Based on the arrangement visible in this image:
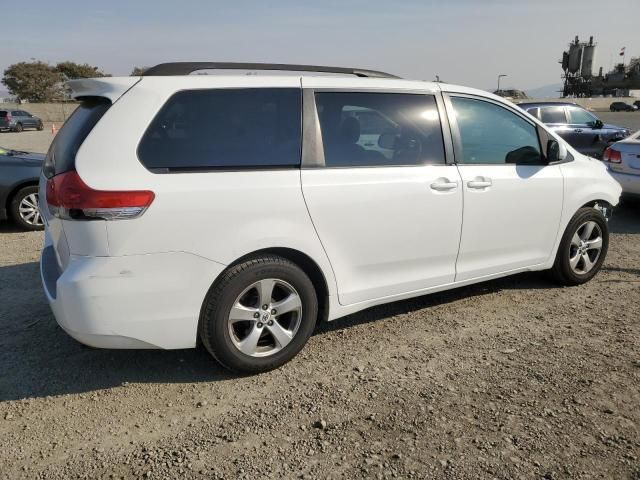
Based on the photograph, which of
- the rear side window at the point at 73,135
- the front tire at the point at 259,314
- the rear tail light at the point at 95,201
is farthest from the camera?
the front tire at the point at 259,314

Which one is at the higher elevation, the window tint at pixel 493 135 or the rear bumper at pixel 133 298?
the window tint at pixel 493 135

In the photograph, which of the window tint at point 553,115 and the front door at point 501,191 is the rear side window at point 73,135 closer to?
the front door at point 501,191

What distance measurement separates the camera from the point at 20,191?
22.8 feet

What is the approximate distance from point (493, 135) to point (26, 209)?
19.7 feet

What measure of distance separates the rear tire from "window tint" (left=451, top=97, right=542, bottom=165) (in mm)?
5661

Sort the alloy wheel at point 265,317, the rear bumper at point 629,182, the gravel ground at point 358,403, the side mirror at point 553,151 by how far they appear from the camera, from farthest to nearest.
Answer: the rear bumper at point 629,182 < the side mirror at point 553,151 < the alloy wheel at point 265,317 < the gravel ground at point 358,403

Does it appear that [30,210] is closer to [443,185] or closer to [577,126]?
[443,185]

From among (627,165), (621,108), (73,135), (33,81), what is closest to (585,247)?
(627,165)

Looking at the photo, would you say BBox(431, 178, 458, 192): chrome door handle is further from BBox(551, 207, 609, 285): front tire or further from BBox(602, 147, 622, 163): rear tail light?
BBox(602, 147, 622, 163): rear tail light

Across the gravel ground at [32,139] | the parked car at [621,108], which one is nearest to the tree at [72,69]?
the gravel ground at [32,139]

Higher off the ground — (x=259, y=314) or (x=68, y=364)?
(x=259, y=314)

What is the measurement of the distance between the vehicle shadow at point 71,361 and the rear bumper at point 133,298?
0.46m

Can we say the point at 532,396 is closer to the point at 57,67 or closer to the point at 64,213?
the point at 64,213

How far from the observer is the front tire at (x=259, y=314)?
9.89 feet
